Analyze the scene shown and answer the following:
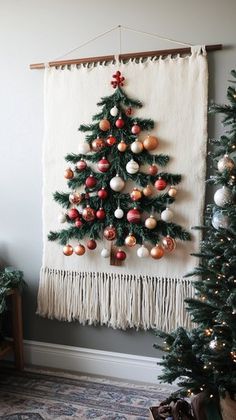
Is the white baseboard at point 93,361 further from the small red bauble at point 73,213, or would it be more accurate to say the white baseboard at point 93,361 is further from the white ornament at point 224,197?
the white ornament at point 224,197

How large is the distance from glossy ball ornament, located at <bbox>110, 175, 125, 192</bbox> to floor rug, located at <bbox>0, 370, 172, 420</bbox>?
3.96ft

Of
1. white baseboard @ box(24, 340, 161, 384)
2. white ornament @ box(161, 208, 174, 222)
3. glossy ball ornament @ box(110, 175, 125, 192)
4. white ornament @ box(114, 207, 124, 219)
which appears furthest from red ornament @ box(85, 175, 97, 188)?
white baseboard @ box(24, 340, 161, 384)

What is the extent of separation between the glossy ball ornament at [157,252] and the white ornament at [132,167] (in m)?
0.45

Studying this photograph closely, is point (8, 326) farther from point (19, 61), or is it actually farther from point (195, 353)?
point (19, 61)

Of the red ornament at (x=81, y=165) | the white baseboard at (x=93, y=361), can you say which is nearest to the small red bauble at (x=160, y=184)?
the red ornament at (x=81, y=165)

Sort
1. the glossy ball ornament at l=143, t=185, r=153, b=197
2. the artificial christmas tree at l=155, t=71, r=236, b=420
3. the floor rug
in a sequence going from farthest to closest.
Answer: the glossy ball ornament at l=143, t=185, r=153, b=197, the floor rug, the artificial christmas tree at l=155, t=71, r=236, b=420

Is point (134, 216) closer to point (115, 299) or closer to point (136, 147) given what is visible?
point (136, 147)

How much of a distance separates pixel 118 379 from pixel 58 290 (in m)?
0.68

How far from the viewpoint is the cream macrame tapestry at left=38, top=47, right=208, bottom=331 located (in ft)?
6.88

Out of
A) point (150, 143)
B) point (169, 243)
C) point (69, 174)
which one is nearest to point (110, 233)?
point (169, 243)

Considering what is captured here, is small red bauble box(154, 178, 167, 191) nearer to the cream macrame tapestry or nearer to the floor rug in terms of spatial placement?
the cream macrame tapestry

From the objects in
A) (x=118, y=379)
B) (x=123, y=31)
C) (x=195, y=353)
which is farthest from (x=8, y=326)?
(x=123, y=31)

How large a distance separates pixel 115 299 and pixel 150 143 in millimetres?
956

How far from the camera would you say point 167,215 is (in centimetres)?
209
